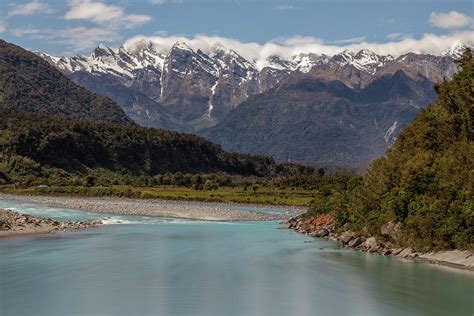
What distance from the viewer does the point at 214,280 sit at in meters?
54.9

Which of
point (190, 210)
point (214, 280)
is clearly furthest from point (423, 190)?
point (190, 210)

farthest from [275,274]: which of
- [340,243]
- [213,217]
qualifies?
[213,217]

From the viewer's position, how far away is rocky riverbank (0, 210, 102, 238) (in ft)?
271

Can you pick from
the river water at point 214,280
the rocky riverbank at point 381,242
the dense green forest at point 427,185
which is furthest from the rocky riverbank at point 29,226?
the dense green forest at point 427,185

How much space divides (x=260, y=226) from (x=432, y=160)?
3604cm

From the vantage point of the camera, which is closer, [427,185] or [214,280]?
[214,280]

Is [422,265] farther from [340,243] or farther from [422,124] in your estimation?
[422,124]

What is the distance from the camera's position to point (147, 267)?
61562mm

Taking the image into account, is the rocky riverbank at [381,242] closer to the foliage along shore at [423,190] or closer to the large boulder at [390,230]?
the large boulder at [390,230]

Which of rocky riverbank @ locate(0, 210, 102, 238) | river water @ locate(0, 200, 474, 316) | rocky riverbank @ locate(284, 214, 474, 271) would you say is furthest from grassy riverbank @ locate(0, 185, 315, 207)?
river water @ locate(0, 200, 474, 316)

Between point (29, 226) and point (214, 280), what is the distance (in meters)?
40.6

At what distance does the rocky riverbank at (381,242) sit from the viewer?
59.9 m

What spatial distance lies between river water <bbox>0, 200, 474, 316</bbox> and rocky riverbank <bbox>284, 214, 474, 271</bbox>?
1.70 m

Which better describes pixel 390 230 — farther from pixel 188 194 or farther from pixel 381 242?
pixel 188 194
